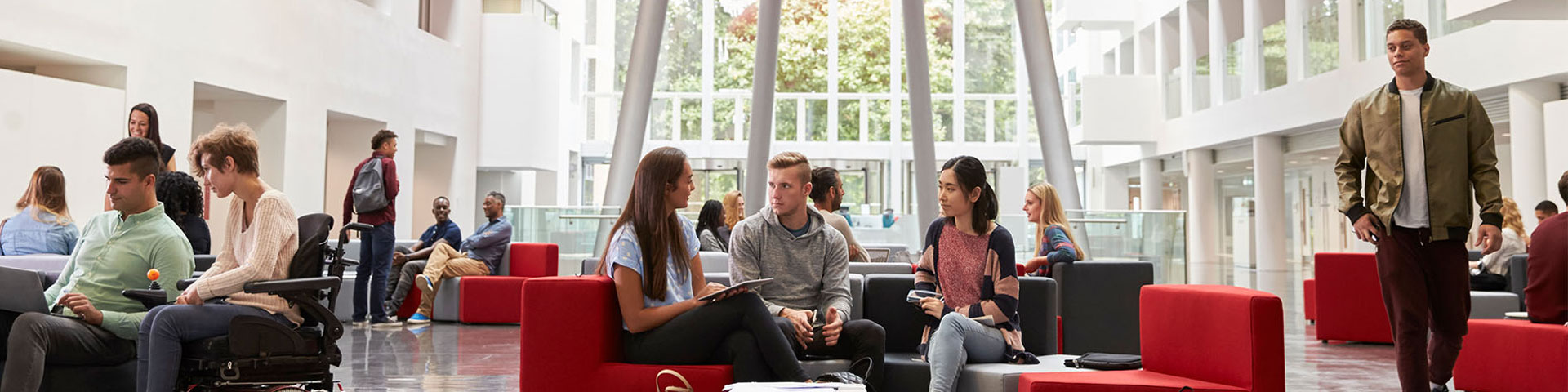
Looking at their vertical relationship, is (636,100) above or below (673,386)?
above

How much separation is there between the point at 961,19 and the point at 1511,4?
18673 mm

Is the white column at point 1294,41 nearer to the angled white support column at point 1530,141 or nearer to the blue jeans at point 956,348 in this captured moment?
the angled white support column at point 1530,141

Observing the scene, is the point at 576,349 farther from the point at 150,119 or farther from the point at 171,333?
the point at 150,119

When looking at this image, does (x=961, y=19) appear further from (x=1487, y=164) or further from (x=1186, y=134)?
(x=1487, y=164)

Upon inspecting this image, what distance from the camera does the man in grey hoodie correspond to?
433cm

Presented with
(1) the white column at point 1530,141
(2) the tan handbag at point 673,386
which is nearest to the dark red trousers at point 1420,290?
(2) the tan handbag at point 673,386

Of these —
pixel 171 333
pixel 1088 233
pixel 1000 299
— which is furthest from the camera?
pixel 1088 233

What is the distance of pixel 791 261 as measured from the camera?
14.5 ft

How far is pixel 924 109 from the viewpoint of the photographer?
12.4 metres

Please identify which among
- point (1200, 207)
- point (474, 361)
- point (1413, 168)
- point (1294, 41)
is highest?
point (1294, 41)

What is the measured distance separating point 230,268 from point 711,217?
4.56 metres

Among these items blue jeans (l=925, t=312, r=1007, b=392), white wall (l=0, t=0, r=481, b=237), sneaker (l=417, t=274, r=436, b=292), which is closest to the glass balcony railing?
sneaker (l=417, t=274, r=436, b=292)

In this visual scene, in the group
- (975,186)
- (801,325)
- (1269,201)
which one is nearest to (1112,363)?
(975,186)

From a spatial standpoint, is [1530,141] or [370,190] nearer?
[370,190]
